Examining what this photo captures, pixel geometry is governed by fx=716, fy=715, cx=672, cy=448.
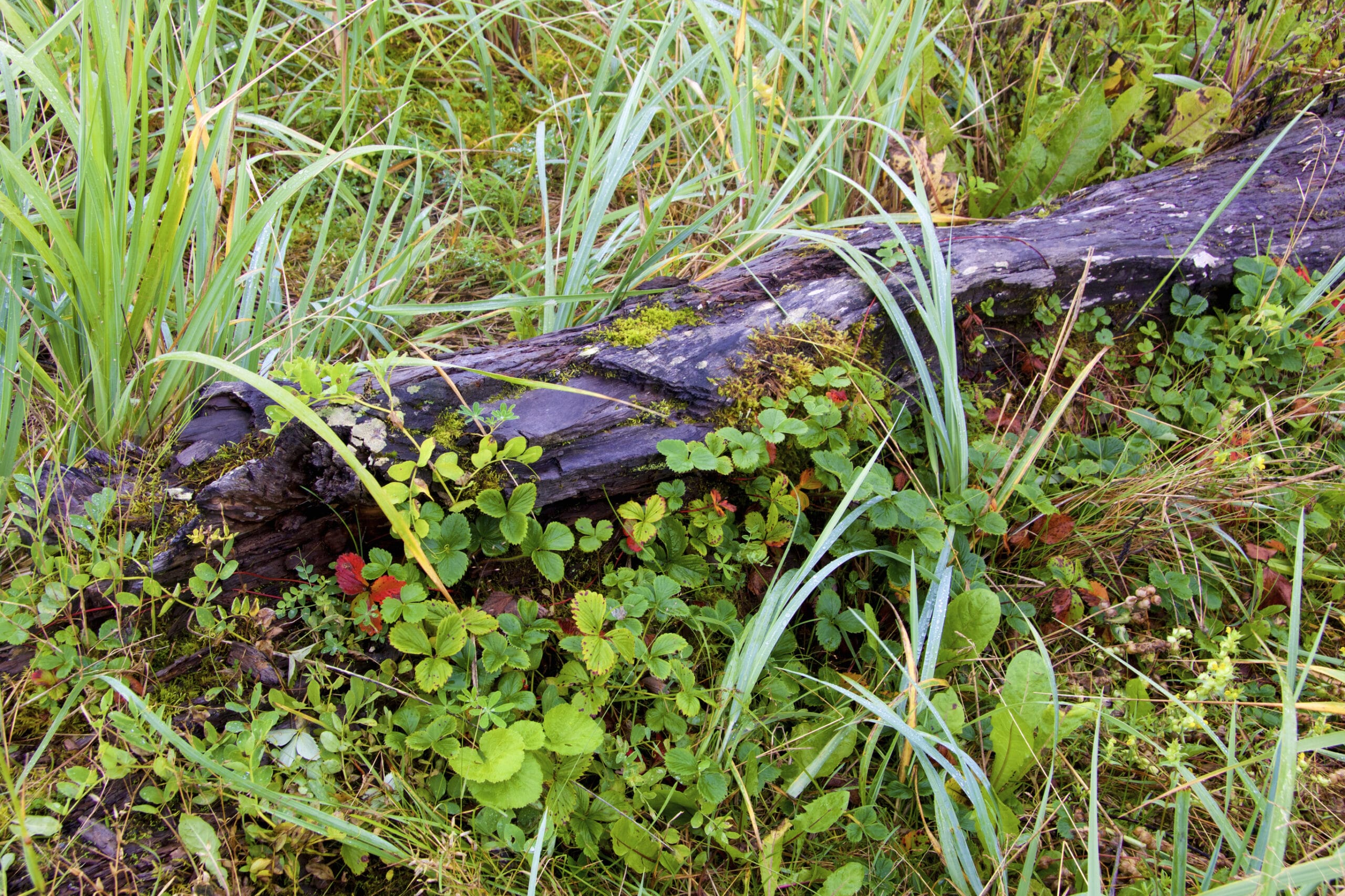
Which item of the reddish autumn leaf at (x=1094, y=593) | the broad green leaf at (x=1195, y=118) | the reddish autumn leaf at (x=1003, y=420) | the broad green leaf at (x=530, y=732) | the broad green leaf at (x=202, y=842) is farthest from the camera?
the broad green leaf at (x=1195, y=118)

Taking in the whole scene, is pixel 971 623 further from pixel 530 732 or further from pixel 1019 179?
pixel 1019 179

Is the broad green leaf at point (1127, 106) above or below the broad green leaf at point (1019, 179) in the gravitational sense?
above

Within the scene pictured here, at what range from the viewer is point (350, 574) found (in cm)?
136

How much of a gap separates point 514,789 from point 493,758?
0.21 ft

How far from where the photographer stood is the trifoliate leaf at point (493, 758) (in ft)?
3.87

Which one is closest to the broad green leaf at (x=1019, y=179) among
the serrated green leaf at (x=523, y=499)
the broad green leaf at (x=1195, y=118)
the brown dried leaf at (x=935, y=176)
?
the brown dried leaf at (x=935, y=176)

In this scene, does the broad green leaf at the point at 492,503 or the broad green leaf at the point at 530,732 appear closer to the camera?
the broad green leaf at the point at 530,732

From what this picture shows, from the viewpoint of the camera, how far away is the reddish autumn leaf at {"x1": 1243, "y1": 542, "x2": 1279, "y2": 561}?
Answer: 1.70 metres

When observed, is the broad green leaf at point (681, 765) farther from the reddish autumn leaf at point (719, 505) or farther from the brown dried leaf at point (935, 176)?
the brown dried leaf at point (935, 176)

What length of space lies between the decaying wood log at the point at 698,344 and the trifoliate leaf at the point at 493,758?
468 millimetres

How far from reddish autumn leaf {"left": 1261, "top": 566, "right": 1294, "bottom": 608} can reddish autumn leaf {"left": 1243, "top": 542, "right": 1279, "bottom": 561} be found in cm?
3

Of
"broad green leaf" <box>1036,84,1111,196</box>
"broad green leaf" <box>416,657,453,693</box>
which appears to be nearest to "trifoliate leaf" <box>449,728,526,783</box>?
"broad green leaf" <box>416,657,453,693</box>

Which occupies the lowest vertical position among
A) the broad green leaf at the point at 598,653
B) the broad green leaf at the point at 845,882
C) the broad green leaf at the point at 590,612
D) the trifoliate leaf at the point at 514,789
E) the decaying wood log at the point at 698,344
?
the broad green leaf at the point at 845,882

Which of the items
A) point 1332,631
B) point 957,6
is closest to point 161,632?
point 1332,631
